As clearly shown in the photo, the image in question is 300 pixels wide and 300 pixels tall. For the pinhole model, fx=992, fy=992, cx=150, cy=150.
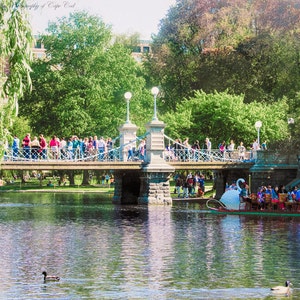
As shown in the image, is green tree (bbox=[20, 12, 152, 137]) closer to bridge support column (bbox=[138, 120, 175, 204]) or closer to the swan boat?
bridge support column (bbox=[138, 120, 175, 204])

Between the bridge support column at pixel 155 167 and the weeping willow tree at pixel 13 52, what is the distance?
31.9 m

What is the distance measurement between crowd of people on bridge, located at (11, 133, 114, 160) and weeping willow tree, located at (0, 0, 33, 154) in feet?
94.0

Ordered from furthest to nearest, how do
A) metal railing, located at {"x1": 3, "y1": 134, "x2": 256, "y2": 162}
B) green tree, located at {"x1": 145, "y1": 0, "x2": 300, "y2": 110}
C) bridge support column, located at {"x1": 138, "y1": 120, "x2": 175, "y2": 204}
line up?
green tree, located at {"x1": 145, "y1": 0, "x2": 300, "y2": 110}
bridge support column, located at {"x1": 138, "y1": 120, "x2": 175, "y2": 204}
metal railing, located at {"x1": 3, "y1": 134, "x2": 256, "y2": 162}

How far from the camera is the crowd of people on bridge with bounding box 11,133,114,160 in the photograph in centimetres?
5400

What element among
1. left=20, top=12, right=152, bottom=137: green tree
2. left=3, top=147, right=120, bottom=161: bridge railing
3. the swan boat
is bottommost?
the swan boat

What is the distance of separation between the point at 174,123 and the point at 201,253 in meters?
42.1

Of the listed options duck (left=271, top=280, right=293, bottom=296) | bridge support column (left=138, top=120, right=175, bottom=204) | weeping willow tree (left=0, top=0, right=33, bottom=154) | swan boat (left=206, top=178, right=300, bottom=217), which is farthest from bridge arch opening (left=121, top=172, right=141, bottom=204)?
weeping willow tree (left=0, top=0, right=33, bottom=154)

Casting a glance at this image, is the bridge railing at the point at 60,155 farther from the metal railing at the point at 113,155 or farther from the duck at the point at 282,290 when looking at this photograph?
the duck at the point at 282,290

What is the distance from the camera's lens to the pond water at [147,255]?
2539 centimetres

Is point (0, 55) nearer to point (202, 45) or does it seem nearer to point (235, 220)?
point (235, 220)

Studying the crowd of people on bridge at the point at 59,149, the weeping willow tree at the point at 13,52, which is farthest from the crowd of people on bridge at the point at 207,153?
the weeping willow tree at the point at 13,52

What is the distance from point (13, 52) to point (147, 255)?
1079 cm

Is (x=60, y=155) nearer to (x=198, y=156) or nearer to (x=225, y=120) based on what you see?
(x=198, y=156)

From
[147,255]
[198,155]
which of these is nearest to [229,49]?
[198,155]
